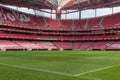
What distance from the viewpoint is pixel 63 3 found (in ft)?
265

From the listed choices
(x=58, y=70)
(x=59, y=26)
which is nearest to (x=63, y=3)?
(x=59, y=26)

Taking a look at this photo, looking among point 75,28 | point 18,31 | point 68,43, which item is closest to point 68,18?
point 75,28

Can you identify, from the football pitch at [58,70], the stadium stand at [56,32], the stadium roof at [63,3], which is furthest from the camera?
the stadium roof at [63,3]

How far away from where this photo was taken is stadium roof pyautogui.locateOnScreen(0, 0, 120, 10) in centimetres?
7062

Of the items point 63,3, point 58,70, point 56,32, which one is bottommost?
point 58,70

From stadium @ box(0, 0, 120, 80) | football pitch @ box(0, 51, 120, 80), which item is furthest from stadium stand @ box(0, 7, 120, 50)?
football pitch @ box(0, 51, 120, 80)

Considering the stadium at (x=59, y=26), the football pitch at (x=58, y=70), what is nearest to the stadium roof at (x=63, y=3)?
the stadium at (x=59, y=26)

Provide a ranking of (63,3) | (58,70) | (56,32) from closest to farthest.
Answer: (58,70) → (63,3) → (56,32)

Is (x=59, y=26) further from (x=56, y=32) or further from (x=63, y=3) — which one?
(x=63, y=3)

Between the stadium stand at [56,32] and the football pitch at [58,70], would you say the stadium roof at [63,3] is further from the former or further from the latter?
the football pitch at [58,70]

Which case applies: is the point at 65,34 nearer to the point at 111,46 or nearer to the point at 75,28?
the point at 75,28

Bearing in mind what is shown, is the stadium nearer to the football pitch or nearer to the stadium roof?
the stadium roof

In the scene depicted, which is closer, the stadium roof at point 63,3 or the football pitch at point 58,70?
the football pitch at point 58,70

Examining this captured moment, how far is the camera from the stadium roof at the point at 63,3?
7062 centimetres
